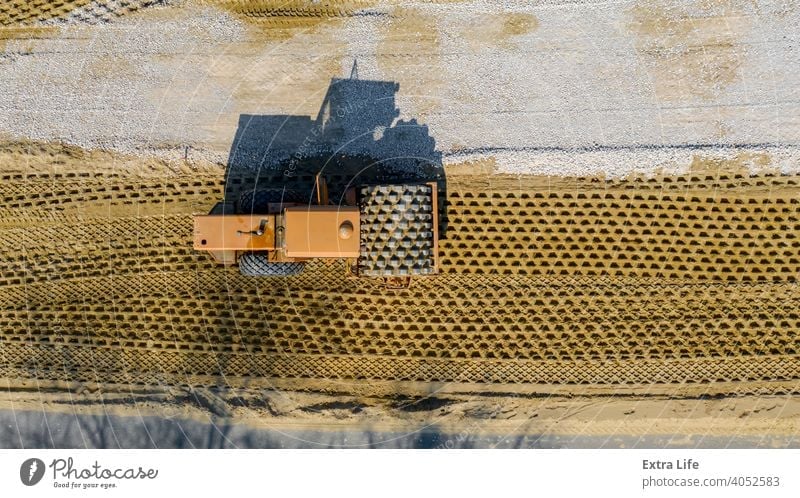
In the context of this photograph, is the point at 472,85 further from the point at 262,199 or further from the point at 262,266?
the point at 262,266

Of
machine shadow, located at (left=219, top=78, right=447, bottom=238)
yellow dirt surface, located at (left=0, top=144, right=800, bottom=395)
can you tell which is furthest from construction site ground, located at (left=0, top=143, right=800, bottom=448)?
machine shadow, located at (left=219, top=78, right=447, bottom=238)

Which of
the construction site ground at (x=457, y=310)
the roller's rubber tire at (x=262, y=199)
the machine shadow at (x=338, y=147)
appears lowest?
the construction site ground at (x=457, y=310)

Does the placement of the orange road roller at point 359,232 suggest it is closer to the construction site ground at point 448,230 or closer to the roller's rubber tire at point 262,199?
the roller's rubber tire at point 262,199

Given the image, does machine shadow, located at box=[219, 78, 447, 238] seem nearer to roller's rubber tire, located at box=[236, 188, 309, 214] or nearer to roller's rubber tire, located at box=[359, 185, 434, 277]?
roller's rubber tire, located at box=[236, 188, 309, 214]

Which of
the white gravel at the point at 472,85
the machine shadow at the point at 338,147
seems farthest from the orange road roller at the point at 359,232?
the white gravel at the point at 472,85

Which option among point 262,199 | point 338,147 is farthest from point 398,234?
point 262,199
